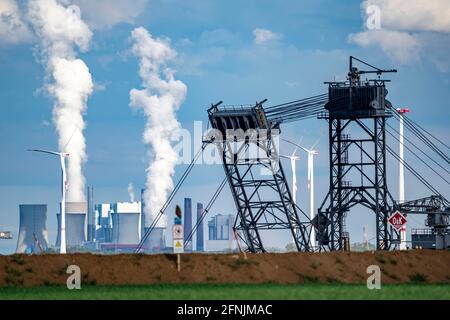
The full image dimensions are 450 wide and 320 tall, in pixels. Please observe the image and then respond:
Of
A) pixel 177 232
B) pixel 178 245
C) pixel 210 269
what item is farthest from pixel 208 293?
pixel 210 269

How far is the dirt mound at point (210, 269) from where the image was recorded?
2992 inches

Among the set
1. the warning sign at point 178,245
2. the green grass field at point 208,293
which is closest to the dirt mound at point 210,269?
the green grass field at point 208,293

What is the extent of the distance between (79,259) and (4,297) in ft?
64.6

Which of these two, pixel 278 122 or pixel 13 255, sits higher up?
pixel 278 122

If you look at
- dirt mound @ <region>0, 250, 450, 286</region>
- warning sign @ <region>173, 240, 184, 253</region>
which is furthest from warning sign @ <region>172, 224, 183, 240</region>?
dirt mound @ <region>0, 250, 450, 286</region>

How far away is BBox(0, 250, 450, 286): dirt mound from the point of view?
249 ft

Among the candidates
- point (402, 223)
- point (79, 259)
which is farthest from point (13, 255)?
point (402, 223)

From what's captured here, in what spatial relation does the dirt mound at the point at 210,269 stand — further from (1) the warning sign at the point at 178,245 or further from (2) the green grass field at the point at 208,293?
(1) the warning sign at the point at 178,245

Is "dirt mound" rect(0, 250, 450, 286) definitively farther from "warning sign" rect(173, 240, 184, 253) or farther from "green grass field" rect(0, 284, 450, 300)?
"warning sign" rect(173, 240, 184, 253)

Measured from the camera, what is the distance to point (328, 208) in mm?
132500

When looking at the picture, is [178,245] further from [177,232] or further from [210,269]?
[210,269]

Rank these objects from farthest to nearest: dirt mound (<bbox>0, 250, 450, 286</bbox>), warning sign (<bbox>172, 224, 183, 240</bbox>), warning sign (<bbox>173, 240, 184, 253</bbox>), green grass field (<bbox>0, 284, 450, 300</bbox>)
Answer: dirt mound (<bbox>0, 250, 450, 286</bbox>), warning sign (<bbox>173, 240, 184, 253</bbox>), warning sign (<bbox>172, 224, 183, 240</bbox>), green grass field (<bbox>0, 284, 450, 300</bbox>)
